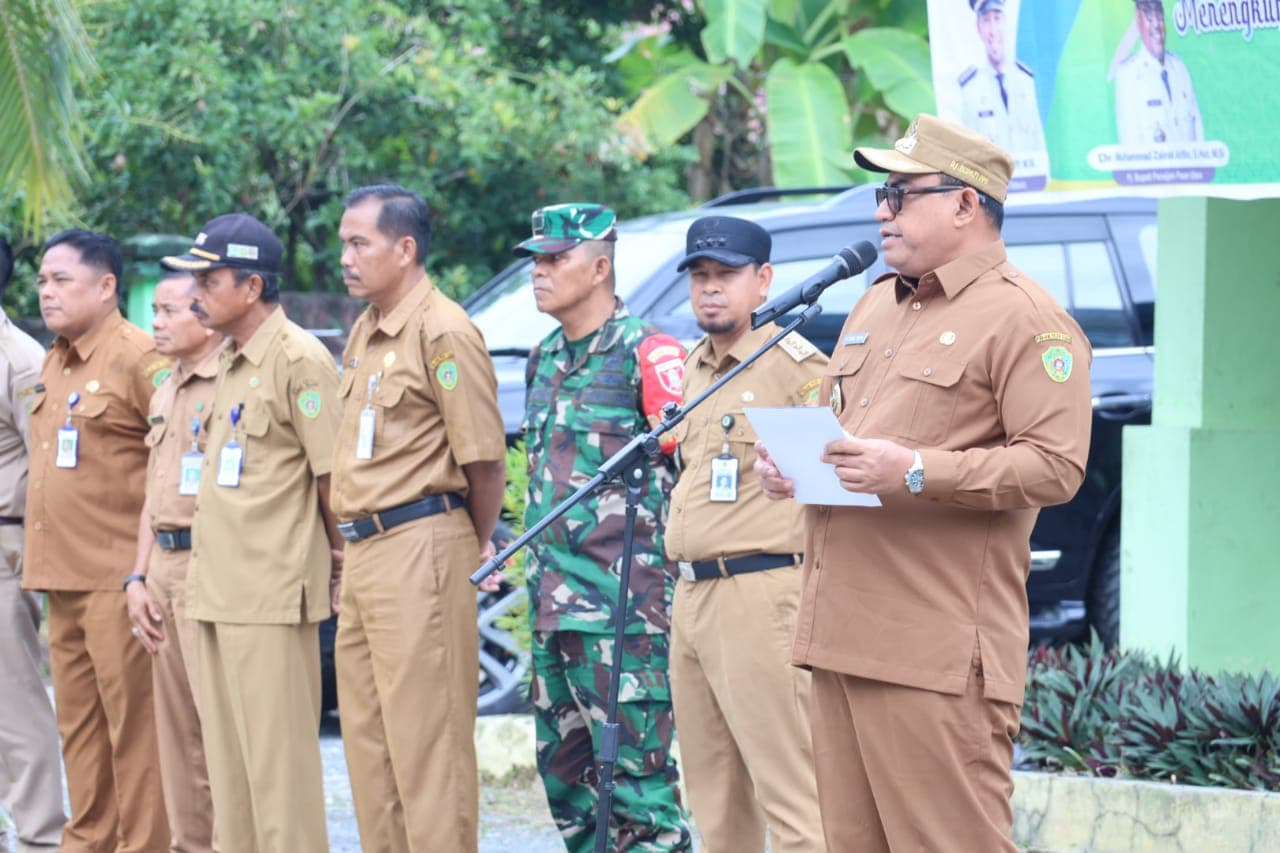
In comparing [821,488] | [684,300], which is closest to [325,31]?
[684,300]

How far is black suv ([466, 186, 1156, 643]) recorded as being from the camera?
860cm

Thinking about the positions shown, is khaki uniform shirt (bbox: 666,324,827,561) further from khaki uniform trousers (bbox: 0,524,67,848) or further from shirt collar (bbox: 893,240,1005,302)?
khaki uniform trousers (bbox: 0,524,67,848)

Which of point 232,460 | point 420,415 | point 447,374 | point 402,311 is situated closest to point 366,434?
point 420,415

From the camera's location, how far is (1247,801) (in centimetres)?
567

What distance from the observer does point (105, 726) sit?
6.64 meters

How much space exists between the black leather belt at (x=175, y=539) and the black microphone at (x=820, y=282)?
2.54 metres

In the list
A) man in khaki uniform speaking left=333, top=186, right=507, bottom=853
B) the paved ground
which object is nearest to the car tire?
the paved ground

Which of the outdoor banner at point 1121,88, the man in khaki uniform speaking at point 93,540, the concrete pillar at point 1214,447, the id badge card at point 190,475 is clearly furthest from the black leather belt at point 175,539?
the concrete pillar at point 1214,447

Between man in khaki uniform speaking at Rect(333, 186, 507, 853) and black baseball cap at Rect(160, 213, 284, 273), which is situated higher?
black baseball cap at Rect(160, 213, 284, 273)

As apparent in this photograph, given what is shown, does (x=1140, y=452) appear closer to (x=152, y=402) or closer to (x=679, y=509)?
(x=679, y=509)

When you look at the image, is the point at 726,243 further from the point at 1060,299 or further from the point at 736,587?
the point at 1060,299

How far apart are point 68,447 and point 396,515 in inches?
70.7

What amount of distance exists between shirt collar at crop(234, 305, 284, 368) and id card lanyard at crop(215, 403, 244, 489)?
17 centimetres

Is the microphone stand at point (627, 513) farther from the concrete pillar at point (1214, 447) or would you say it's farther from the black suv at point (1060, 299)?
the black suv at point (1060, 299)
